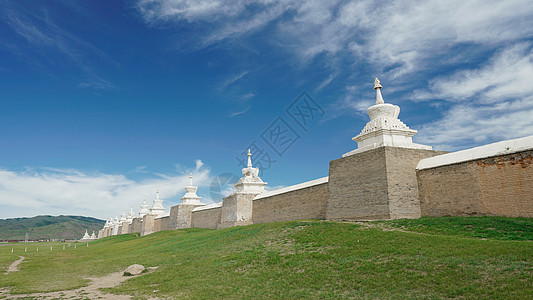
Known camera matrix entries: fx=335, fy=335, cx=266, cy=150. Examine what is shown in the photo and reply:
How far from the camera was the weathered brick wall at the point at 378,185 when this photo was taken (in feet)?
54.0

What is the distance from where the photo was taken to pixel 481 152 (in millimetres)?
14719

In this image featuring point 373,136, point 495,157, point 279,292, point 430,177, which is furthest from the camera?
point 373,136

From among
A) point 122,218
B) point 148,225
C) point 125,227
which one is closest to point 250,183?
point 148,225

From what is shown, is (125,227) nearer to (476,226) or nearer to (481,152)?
(481,152)

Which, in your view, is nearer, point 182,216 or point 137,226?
point 182,216

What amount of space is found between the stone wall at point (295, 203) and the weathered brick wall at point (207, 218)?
7244mm

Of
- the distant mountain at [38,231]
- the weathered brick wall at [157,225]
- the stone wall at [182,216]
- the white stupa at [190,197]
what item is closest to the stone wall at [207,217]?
the stone wall at [182,216]

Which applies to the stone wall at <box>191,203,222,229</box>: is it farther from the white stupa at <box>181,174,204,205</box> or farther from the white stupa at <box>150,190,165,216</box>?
the white stupa at <box>150,190,165,216</box>

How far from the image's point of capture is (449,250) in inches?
396

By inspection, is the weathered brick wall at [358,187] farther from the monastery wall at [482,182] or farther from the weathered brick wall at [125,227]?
the weathered brick wall at [125,227]

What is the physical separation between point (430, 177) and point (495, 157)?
120 inches

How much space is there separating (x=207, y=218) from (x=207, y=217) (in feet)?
0.36

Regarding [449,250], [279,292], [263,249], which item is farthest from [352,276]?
[263,249]

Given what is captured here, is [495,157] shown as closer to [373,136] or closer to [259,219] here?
[373,136]
